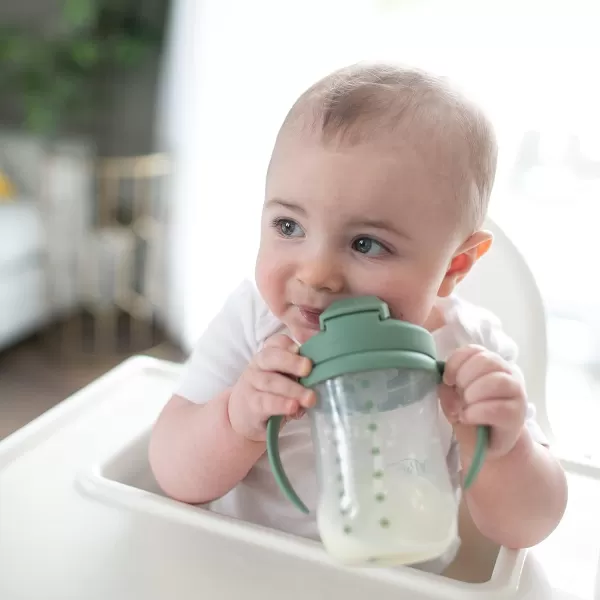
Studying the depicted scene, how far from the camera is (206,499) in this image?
681mm

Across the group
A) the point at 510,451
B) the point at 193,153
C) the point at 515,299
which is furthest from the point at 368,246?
the point at 193,153

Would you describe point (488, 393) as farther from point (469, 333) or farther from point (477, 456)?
point (469, 333)

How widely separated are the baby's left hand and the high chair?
5.4 inches

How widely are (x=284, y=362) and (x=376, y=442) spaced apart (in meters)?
0.08

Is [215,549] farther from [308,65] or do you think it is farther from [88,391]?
[308,65]

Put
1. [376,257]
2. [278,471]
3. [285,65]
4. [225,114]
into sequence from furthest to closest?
[225,114]
[285,65]
[376,257]
[278,471]

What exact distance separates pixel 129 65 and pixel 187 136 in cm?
68

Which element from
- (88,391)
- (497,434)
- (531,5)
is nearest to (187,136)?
(531,5)

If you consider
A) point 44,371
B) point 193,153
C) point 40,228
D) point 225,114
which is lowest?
point 44,371

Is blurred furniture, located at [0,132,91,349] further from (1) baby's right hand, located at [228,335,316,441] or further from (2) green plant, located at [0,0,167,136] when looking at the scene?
(1) baby's right hand, located at [228,335,316,441]

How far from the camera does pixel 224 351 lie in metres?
0.75

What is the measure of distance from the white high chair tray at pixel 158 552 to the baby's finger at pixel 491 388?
160mm

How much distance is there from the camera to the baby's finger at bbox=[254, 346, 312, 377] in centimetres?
48

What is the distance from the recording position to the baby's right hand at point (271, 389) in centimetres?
49
